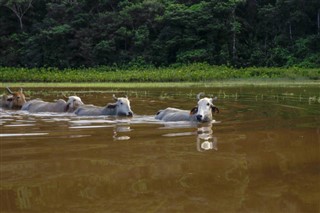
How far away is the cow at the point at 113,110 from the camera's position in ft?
36.8

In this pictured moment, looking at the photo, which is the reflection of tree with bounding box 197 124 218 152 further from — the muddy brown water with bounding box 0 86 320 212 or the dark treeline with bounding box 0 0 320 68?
the dark treeline with bounding box 0 0 320 68

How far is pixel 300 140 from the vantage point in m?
6.96

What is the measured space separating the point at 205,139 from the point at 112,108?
15.2 feet

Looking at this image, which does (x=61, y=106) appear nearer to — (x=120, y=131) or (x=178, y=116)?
(x=178, y=116)

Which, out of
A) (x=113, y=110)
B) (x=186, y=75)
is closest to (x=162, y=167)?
(x=113, y=110)

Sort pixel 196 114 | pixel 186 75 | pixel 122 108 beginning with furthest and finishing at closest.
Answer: pixel 186 75
pixel 122 108
pixel 196 114

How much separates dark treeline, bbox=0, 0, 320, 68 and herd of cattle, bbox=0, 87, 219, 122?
76.9 ft

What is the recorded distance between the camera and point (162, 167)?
16.9ft

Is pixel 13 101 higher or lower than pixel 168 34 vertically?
lower

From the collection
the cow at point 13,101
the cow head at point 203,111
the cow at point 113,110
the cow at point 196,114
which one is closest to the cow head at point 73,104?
the cow at point 113,110

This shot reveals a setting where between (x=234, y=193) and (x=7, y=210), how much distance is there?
1.73 m

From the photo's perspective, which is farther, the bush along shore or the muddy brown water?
the bush along shore

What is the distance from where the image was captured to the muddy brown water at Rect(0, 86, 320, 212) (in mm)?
3867

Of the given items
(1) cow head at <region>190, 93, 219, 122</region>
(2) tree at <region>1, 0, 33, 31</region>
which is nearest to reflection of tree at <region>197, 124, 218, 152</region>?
(1) cow head at <region>190, 93, 219, 122</region>
